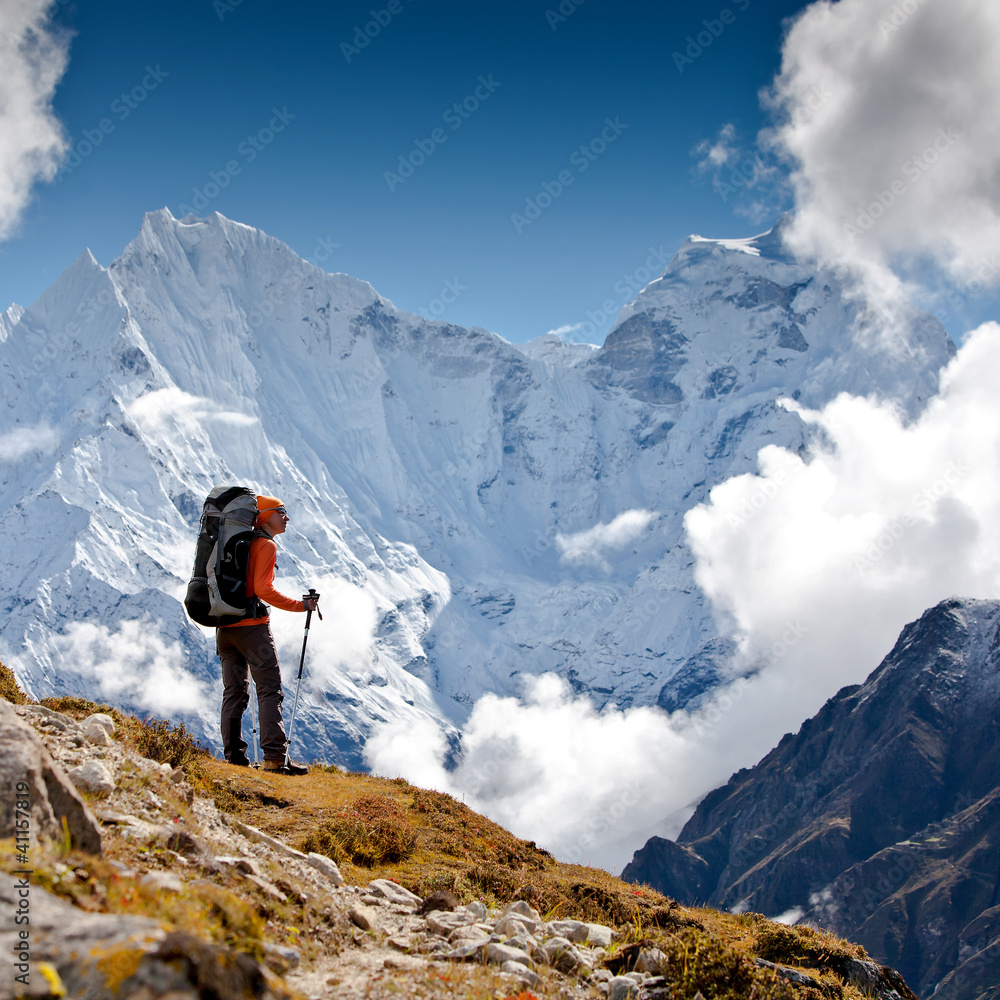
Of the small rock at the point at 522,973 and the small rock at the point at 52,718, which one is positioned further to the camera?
the small rock at the point at 52,718

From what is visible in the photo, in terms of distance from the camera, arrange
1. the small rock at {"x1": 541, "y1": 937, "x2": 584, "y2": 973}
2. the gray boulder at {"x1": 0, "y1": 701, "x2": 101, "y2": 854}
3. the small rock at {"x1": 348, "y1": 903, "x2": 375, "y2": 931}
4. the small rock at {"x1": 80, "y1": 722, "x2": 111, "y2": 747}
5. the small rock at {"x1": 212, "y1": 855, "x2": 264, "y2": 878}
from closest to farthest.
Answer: the gray boulder at {"x1": 0, "y1": 701, "x2": 101, "y2": 854} → the small rock at {"x1": 212, "y1": 855, "x2": 264, "y2": 878} → the small rock at {"x1": 541, "y1": 937, "x2": 584, "y2": 973} → the small rock at {"x1": 348, "y1": 903, "x2": 375, "y2": 931} → the small rock at {"x1": 80, "y1": 722, "x2": 111, "y2": 747}

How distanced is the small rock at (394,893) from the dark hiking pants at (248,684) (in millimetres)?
3762

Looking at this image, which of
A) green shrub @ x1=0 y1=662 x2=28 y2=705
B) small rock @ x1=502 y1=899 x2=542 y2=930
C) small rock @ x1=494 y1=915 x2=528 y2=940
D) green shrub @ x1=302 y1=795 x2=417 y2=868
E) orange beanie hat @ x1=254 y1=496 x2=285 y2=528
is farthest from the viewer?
orange beanie hat @ x1=254 y1=496 x2=285 y2=528

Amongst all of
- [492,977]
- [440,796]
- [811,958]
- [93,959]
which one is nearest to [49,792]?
[93,959]

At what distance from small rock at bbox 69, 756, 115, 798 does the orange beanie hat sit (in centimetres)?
509

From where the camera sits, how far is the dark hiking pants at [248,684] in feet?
38.6

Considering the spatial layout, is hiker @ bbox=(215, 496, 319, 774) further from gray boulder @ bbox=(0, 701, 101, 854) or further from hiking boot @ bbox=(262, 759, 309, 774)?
gray boulder @ bbox=(0, 701, 101, 854)

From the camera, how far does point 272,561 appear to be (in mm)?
11750

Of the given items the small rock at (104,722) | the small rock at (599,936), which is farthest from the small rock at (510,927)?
the small rock at (104,722)

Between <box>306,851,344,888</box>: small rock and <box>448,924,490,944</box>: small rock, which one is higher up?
<box>306,851,344,888</box>: small rock

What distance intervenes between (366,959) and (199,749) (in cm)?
759

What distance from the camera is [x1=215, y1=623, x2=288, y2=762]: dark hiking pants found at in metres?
11.8

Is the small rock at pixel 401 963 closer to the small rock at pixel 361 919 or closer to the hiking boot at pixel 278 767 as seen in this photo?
the small rock at pixel 361 919
